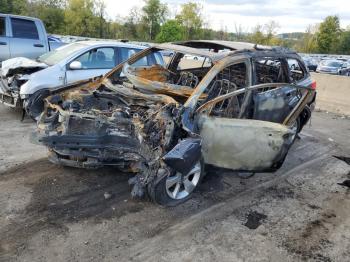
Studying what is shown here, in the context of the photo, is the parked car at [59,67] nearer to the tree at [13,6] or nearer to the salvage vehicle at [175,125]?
the salvage vehicle at [175,125]

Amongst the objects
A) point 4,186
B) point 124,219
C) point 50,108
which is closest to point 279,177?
point 124,219

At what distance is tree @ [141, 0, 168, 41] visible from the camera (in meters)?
66.5

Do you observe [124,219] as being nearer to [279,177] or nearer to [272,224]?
[272,224]

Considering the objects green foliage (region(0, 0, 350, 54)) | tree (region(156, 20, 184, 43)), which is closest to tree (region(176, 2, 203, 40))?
green foliage (region(0, 0, 350, 54))

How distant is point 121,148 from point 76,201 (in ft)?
2.67

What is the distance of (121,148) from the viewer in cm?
412

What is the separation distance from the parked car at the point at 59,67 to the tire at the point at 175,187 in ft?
9.99

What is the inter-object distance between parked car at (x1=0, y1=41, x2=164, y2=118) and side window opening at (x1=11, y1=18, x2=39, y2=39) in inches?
84.9

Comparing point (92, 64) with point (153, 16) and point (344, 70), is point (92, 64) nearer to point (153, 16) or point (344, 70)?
point (344, 70)

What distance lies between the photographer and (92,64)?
791 cm

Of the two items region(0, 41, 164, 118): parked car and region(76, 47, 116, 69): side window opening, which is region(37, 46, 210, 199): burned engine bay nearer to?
region(0, 41, 164, 118): parked car

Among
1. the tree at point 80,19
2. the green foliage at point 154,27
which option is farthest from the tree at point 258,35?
the tree at point 80,19

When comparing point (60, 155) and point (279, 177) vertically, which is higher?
point (60, 155)

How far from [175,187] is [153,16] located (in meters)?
68.4
